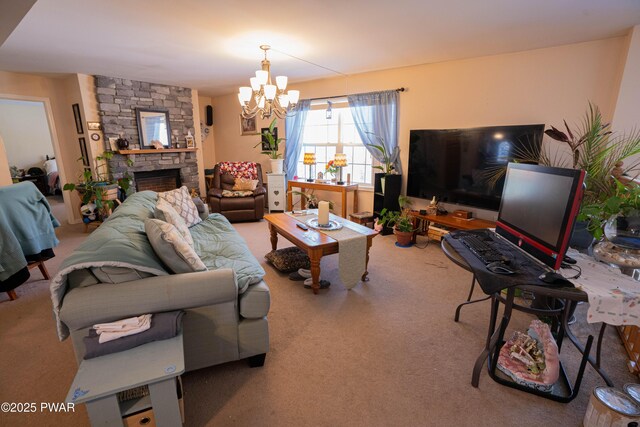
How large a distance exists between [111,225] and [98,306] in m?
0.70

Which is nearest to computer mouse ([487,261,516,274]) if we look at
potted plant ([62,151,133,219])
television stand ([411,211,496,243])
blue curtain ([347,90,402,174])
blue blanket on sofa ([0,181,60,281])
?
television stand ([411,211,496,243])

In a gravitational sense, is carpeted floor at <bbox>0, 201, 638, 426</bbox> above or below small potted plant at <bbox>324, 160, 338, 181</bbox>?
below

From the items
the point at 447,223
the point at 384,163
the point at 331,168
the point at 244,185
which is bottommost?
the point at 447,223

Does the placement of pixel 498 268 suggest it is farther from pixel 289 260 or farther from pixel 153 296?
pixel 289 260

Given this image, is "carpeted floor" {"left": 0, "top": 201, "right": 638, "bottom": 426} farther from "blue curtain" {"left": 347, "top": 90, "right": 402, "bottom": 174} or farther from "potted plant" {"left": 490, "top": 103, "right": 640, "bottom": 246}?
"blue curtain" {"left": 347, "top": 90, "right": 402, "bottom": 174}

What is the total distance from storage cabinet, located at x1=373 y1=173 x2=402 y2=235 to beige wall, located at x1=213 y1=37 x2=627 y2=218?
0.25 m

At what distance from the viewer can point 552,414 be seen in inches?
59.7

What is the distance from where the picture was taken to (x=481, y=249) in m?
1.76

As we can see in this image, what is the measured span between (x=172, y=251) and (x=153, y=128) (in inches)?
178

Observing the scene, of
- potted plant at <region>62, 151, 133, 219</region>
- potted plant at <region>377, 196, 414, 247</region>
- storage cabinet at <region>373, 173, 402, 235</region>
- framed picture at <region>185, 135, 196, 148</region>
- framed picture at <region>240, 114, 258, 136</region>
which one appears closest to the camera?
potted plant at <region>377, 196, 414, 247</region>

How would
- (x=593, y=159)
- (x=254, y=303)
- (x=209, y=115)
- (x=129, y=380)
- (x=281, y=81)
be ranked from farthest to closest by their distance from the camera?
(x=209, y=115), (x=281, y=81), (x=593, y=159), (x=254, y=303), (x=129, y=380)

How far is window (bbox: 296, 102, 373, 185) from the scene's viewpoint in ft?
16.0

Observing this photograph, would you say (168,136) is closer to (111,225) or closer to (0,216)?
(0,216)

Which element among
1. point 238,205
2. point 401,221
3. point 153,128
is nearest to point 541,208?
point 401,221
